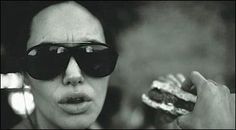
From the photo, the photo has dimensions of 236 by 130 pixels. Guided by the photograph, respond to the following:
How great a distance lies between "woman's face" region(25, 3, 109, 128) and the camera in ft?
3.76

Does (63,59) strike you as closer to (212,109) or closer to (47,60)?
(47,60)

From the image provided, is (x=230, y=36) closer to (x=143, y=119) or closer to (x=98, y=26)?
(x=143, y=119)

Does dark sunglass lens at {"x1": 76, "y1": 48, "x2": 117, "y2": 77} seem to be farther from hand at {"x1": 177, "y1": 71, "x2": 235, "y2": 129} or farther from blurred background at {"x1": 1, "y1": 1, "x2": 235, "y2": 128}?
blurred background at {"x1": 1, "y1": 1, "x2": 235, "y2": 128}

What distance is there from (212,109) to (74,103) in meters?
0.35

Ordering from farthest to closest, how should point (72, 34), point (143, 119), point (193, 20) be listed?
point (193, 20), point (143, 119), point (72, 34)

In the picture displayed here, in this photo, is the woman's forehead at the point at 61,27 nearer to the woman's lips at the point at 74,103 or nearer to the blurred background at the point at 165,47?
the woman's lips at the point at 74,103

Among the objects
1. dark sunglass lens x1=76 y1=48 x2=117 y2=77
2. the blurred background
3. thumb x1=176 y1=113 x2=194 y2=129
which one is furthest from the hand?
the blurred background

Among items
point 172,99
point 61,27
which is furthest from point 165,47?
point 61,27

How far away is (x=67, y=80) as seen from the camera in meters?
1.13

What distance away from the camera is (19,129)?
1294 mm

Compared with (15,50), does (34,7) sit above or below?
above

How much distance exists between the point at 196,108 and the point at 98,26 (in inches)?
14.4

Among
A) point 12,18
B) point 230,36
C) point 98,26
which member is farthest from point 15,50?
Result: point 230,36

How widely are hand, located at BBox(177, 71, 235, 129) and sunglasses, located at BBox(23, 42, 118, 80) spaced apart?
260 millimetres
